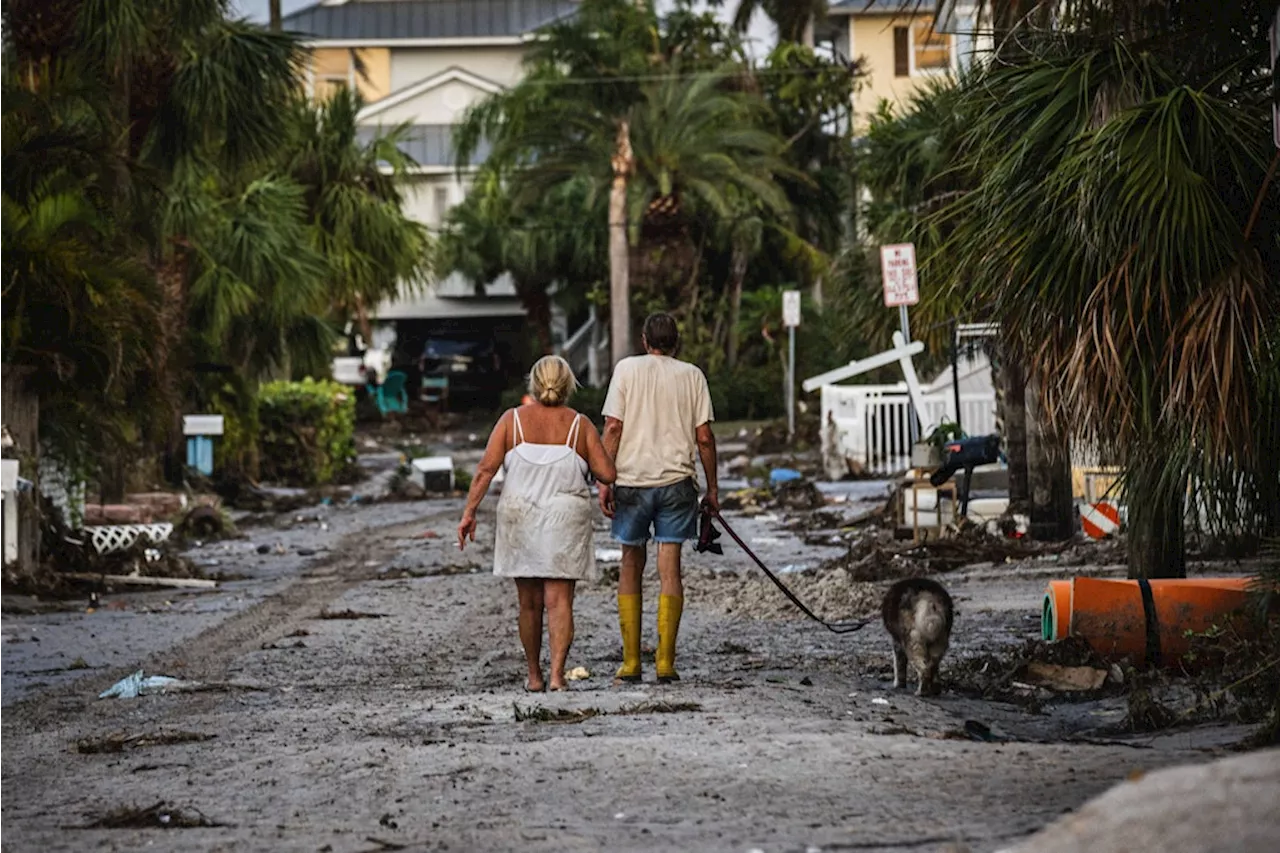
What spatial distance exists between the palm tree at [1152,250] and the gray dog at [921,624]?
1.12m

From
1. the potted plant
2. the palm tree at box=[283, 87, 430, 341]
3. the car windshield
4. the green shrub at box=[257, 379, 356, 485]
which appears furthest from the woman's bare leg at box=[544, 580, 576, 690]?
the car windshield

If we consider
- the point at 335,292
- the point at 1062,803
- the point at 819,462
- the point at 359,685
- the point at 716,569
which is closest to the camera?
the point at 1062,803

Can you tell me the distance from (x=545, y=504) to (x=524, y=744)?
230 cm

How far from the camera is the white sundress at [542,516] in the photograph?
1088cm

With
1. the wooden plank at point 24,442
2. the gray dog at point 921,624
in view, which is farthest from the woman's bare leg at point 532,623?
the wooden plank at point 24,442

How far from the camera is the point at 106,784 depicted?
854 centimetres

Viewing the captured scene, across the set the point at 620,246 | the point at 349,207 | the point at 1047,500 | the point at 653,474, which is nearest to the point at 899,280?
the point at 1047,500

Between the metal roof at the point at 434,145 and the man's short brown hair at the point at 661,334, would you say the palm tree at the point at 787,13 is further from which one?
the man's short brown hair at the point at 661,334

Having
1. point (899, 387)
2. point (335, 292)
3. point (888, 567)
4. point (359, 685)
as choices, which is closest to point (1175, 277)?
point (359, 685)

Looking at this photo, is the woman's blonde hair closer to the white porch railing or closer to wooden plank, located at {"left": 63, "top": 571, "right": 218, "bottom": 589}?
wooden plank, located at {"left": 63, "top": 571, "right": 218, "bottom": 589}

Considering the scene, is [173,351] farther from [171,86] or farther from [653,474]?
[653,474]

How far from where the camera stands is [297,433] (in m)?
35.1

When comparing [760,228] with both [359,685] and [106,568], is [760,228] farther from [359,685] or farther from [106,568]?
[359,685]

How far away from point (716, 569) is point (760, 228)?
31.1m
